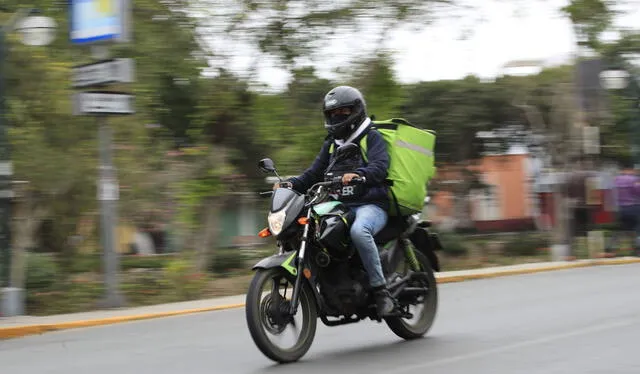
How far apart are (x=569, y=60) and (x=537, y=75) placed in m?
1.60

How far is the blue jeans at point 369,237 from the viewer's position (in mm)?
7574

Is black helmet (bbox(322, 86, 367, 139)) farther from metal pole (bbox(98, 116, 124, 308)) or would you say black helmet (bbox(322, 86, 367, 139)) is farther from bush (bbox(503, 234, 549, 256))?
bush (bbox(503, 234, 549, 256))

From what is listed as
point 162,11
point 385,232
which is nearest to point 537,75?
point 162,11

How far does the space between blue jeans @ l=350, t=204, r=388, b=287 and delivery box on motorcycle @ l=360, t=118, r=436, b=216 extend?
0.28 meters

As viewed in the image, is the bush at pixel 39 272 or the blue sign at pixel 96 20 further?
the bush at pixel 39 272

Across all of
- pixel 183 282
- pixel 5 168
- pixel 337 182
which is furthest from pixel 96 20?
pixel 337 182

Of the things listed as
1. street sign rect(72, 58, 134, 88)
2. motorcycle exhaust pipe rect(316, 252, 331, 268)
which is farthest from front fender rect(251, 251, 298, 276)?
street sign rect(72, 58, 134, 88)

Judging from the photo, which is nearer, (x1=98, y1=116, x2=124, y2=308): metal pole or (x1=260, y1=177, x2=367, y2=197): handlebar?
(x1=260, y1=177, x2=367, y2=197): handlebar

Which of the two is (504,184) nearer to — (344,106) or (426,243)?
(426,243)

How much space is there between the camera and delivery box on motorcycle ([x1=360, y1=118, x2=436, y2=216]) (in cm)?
807

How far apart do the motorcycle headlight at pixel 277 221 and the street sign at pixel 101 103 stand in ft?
18.3

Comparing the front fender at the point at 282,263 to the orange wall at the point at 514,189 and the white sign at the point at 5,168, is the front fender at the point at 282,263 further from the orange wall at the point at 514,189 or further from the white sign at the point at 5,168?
the orange wall at the point at 514,189

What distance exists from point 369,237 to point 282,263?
809mm

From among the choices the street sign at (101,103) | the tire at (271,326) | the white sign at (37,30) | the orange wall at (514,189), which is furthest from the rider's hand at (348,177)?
the orange wall at (514,189)
